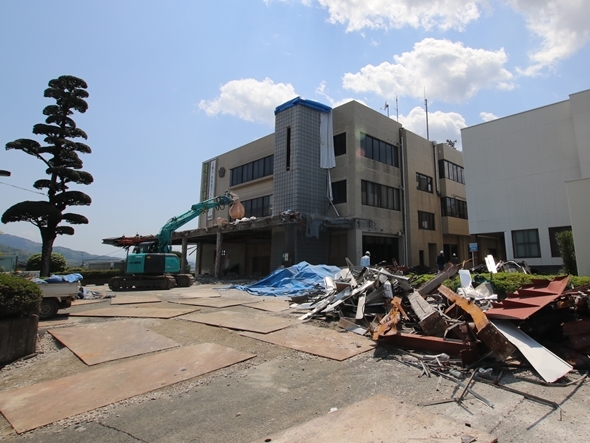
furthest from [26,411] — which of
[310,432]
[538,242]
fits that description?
[538,242]

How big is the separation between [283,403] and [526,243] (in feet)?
70.1

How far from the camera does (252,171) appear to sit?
3127 centimetres

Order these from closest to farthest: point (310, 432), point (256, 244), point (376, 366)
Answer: point (310, 432) → point (376, 366) → point (256, 244)

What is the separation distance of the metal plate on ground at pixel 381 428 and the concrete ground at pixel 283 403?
43mm

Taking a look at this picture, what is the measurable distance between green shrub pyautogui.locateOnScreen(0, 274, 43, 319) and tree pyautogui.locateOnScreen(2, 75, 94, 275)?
795 inches

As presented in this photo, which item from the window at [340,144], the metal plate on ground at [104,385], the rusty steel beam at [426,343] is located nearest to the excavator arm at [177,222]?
the window at [340,144]

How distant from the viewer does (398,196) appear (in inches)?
1062

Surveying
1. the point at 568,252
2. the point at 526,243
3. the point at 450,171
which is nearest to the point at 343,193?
the point at 526,243

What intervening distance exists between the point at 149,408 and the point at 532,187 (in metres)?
23.0

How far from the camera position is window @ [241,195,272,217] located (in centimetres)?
2908

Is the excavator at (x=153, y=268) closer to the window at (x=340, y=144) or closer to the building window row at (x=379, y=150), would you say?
the window at (x=340, y=144)

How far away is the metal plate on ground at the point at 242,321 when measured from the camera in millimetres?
7722

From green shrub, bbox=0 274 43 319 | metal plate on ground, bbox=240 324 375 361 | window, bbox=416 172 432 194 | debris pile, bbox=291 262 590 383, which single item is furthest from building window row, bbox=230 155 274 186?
green shrub, bbox=0 274 43 319

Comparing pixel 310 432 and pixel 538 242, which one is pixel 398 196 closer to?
pixel 538 242
